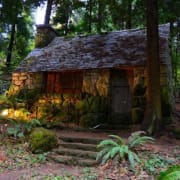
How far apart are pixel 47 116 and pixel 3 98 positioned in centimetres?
261

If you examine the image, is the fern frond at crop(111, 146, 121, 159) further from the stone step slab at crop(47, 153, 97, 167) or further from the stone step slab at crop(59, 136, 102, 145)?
the stone step slab at crop(59, 136, 102, 145)

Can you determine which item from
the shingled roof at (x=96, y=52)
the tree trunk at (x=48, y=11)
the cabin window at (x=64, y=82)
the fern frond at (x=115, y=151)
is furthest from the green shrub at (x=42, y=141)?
the tree trunk at (x=48, y=11)

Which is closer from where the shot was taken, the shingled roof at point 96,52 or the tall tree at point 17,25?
the shingled roof at point 96,52

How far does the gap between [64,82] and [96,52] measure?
2127mm

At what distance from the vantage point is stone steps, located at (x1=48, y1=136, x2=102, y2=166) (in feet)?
22.5

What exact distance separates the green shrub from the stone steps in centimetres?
23

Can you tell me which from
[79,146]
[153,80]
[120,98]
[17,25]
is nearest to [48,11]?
[17,25]

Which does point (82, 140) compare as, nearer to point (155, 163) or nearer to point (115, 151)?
point (115, 151)

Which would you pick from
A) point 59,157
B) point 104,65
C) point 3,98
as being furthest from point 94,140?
point 3,98

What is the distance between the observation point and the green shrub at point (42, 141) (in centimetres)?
757

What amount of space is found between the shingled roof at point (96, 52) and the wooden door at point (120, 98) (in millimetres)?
710

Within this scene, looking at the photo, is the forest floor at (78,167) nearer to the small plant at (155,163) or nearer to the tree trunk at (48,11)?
the small plant at (155,163)

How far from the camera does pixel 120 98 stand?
11.8m

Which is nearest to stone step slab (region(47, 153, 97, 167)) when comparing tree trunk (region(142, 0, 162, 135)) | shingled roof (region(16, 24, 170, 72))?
tree trunk (region(142, 0, 162, 135))
